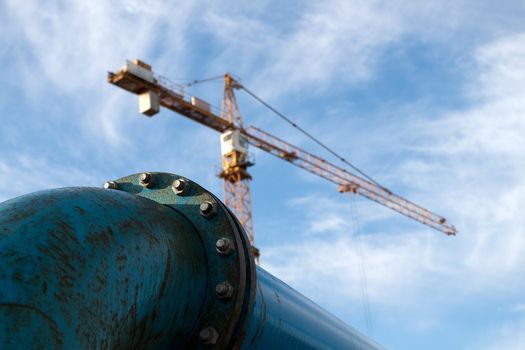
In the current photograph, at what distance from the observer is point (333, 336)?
3137 millimetres

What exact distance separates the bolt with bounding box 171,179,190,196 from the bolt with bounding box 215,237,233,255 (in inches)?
9.1

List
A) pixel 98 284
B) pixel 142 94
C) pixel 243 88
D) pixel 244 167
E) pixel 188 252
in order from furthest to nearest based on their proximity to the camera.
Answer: pixel 243 88 < pixel 244 167 < pixel 142 94 < pixel 188 252 < pixel 98 284

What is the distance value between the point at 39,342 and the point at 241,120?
155 feet

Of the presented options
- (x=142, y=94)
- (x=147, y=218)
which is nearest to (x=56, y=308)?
(x=147, y=218)

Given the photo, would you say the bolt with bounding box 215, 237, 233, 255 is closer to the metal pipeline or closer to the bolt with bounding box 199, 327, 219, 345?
the metal pipeline

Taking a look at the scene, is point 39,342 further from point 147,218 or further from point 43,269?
point 147,218

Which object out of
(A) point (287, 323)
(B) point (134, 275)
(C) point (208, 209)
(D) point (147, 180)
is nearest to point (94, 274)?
(B) point (134, 275)

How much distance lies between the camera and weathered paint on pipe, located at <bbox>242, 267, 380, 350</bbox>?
7.73 ft

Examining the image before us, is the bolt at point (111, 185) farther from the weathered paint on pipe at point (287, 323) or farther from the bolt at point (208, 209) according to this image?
the weathered paint on pipe at point (287, 323)

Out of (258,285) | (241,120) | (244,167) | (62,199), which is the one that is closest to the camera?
(62,199)

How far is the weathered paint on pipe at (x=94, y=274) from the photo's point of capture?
1.44 m

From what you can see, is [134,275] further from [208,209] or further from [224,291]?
[208,209]

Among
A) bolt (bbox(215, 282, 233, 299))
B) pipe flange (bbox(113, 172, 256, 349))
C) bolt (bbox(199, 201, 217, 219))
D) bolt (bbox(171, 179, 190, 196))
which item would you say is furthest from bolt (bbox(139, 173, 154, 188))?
bolt (bbox(215, 282, 233, 299))

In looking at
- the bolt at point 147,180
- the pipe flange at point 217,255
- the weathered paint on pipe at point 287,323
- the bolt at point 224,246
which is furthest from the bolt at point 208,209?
the weathered paint on pipe at point 287,323
